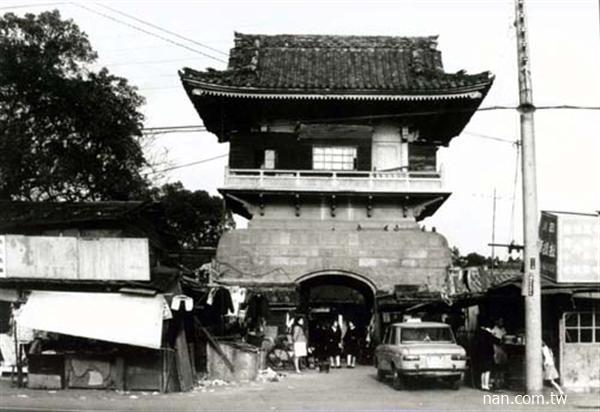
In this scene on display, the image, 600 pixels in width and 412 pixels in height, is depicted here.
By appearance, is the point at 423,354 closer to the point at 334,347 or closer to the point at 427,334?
the point at 427,334

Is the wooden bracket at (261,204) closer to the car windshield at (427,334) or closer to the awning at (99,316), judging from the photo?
the car windshield at (427,334)

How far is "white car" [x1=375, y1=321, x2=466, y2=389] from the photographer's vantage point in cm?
2161

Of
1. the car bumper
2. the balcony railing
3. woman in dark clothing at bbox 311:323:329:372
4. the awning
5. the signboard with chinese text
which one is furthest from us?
the balcony railing

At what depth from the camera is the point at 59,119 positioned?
3888cm

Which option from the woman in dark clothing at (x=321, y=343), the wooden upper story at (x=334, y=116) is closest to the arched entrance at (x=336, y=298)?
the woman in dark clothing at (x=321, y=343)

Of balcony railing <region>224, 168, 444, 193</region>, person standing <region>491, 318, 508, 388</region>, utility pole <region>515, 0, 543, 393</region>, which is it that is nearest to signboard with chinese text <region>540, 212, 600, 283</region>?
utility pole <region>515, 0, 543, 393</region>

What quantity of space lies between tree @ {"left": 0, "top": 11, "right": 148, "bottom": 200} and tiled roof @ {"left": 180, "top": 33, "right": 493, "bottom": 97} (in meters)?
7.55

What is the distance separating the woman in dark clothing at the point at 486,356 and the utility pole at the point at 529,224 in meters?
2.81

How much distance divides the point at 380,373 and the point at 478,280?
950 cm

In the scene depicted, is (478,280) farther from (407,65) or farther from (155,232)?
(155,232)

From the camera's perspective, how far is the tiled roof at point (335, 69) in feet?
Result: 109

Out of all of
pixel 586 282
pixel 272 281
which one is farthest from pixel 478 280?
pixel 586 282

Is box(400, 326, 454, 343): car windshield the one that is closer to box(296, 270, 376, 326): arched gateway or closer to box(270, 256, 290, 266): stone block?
box(270, 256, 290, 266): stone block

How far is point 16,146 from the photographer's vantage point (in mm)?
36750
